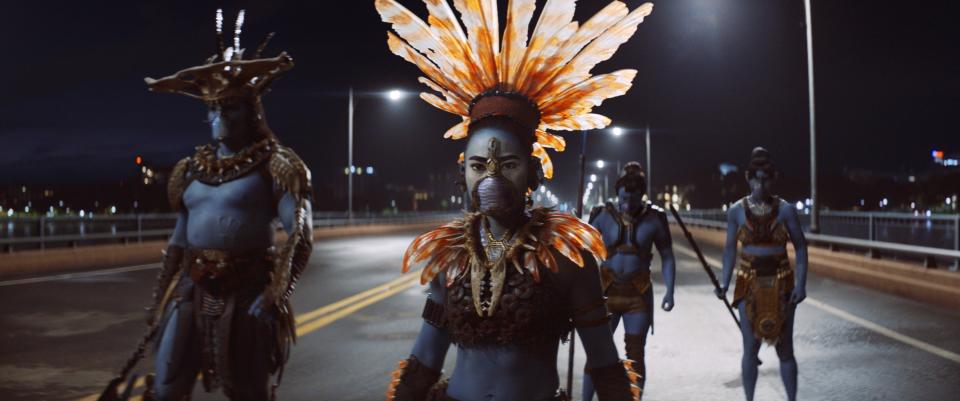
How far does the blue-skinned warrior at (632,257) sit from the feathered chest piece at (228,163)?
272cm

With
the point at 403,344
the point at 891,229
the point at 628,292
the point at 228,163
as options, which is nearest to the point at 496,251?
the point at 228,163

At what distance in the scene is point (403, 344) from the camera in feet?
29.0

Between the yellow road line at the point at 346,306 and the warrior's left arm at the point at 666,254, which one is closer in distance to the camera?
the warrior's left arm at the point at 666,254

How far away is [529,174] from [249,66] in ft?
7.15

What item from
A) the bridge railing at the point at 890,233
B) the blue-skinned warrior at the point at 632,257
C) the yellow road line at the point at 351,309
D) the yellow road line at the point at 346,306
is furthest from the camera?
the bridge railing at the point at 890,233

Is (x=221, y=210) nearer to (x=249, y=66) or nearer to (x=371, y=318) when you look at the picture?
(x=249, y=66)

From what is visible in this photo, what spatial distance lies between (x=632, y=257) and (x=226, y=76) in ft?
10.5

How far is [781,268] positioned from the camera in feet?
20.0

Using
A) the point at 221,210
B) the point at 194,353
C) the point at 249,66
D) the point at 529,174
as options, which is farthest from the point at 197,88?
the point at 529,174

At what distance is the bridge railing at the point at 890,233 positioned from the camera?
1609 centimetres

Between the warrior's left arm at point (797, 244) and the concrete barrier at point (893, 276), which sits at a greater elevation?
the warrior's left arm at point (797, 244)

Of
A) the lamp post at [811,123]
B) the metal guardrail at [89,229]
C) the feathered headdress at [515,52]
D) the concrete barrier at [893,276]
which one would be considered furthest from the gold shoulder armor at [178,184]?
the lamp post at [811,123]

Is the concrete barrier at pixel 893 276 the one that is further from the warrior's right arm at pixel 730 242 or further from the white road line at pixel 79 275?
the white road line at pixel 79 275

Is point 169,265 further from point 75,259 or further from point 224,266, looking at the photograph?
point 75,259
